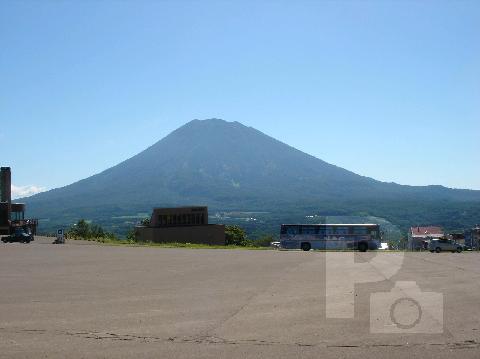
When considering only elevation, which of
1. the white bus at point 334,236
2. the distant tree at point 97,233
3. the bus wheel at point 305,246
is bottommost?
the distant tree at point 97,233

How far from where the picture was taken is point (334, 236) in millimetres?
54906

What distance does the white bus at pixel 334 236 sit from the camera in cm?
5406

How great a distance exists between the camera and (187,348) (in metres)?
7.87

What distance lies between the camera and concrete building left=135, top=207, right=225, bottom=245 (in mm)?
94875

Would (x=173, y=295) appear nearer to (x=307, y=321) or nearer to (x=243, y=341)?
(x=307, y=321)

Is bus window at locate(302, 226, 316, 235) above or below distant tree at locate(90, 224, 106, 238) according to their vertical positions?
above

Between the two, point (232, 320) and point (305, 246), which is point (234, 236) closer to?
point (305, 246)

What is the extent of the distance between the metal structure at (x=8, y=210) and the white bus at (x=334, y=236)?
45161 millimetres

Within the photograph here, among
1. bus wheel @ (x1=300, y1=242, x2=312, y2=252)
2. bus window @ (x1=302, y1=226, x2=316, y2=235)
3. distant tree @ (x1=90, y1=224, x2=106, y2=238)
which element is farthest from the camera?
distant tree @ (x1=90, y1=224, x2=106, y2=238)

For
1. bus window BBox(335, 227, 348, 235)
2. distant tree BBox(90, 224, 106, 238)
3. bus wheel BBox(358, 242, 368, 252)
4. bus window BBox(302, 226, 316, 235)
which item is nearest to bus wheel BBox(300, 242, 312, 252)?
bus window BBox(302, 226, 316, 235)

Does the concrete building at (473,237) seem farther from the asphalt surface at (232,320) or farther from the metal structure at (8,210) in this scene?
the asphalt surface at (232,320)

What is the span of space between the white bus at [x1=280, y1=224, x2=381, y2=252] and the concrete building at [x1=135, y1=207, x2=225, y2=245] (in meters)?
42.7

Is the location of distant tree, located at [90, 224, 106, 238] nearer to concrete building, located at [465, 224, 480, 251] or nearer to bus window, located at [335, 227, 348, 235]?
bus window, located at [335, 227, 348, 235]

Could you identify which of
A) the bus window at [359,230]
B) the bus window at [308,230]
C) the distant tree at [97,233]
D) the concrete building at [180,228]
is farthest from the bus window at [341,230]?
the concrete building at [180,228]
